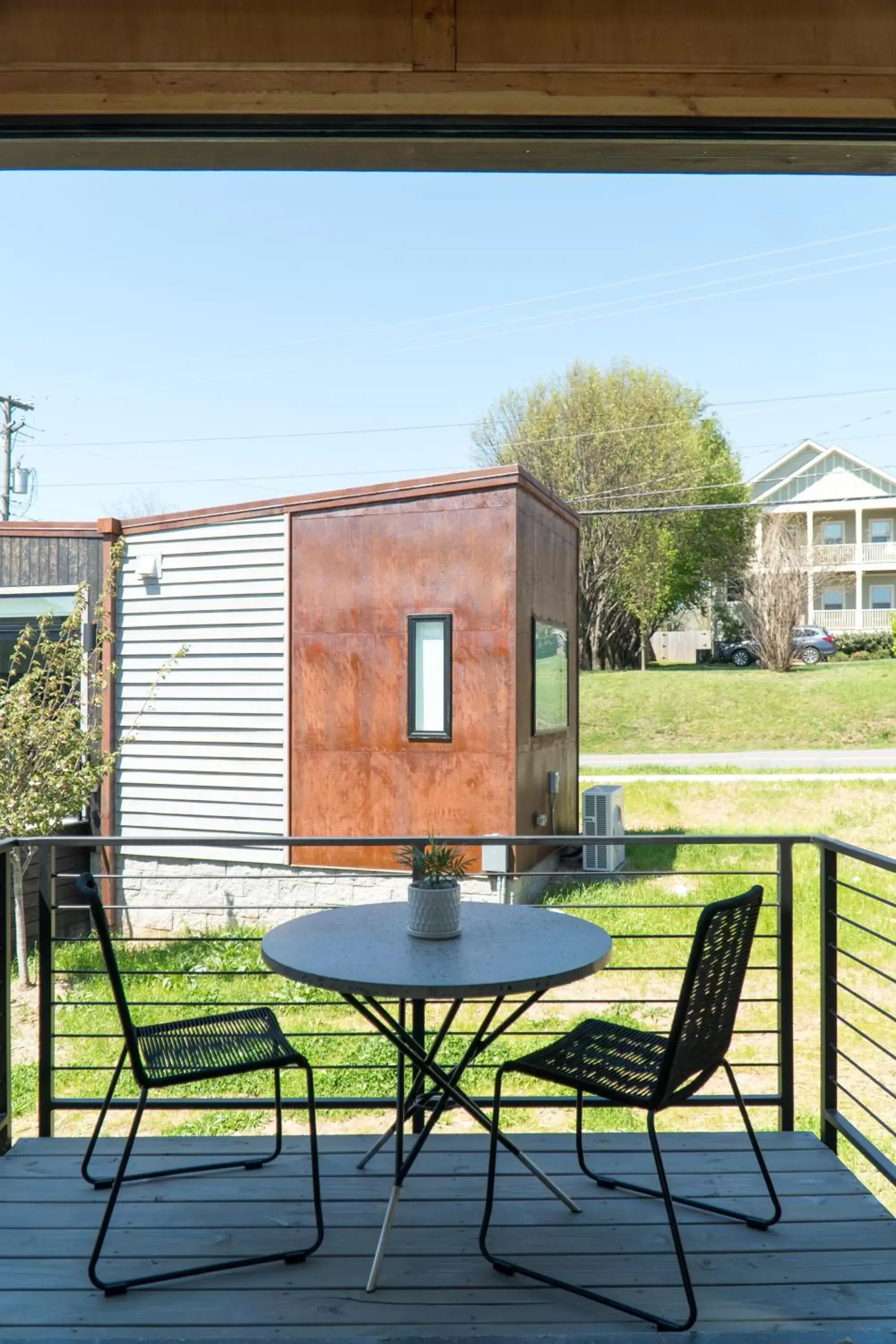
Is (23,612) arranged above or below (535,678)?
above

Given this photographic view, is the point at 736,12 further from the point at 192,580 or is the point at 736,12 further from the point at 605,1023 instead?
the point at 192,580

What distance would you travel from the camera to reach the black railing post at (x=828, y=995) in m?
2.62

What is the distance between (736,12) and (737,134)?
0.22 metres

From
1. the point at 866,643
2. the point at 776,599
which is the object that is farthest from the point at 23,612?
the point at 866,643

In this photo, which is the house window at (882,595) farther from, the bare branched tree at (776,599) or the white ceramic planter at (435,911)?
the white ceramic planter at (435,911)

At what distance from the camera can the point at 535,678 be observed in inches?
291

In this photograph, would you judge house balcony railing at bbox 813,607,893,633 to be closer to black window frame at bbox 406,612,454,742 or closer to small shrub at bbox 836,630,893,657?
small shrub at bbox 836,630,893,657

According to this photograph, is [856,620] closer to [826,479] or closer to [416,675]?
[826,479]

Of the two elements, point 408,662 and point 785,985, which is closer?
point 785,985

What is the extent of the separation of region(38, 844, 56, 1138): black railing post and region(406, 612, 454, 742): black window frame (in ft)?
14.0

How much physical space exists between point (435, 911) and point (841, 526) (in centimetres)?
2139

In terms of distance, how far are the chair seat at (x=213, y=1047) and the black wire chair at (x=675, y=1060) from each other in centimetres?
51

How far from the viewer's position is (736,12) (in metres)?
2.00

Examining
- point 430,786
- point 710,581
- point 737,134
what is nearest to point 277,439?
point 710,581
